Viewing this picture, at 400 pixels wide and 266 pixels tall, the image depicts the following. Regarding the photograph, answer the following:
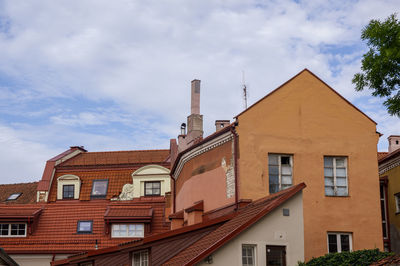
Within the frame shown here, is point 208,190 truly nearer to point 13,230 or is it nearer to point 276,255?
point 276,255

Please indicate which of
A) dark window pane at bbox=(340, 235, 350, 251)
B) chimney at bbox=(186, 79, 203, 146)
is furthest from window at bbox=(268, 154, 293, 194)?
chimney at bbox=(186, 79, 203, 146)

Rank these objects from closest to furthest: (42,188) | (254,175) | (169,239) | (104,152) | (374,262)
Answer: (374,262)
(169,239)
(254,175)
(42,188)
(104,152)

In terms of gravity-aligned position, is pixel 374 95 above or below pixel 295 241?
above

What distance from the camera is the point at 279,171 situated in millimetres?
27719

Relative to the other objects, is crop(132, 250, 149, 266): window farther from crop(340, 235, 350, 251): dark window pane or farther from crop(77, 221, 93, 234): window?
crop(77, 221, 93, 234): window

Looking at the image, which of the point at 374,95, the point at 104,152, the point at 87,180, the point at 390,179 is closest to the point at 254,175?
the point at 374,95

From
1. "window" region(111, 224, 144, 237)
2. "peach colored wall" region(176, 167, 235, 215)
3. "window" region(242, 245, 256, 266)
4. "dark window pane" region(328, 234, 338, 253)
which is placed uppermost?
"peach colored wall" region(176, 167, 235, 215)

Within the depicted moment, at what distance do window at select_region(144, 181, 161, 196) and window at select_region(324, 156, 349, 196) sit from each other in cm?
2011

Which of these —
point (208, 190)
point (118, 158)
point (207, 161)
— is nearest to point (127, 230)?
point (118, 158)

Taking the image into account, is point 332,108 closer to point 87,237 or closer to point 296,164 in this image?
point 296,164

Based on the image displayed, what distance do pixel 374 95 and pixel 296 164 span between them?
5554 mm

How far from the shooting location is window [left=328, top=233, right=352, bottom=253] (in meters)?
26.9

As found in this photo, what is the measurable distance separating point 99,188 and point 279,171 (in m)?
21.3

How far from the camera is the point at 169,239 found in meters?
25.5
